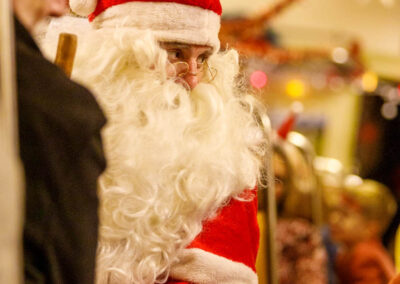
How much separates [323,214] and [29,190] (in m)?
2.41

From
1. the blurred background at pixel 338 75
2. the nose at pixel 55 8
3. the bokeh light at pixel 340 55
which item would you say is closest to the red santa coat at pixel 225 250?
the nose at pixel 55 8

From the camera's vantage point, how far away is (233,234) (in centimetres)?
96

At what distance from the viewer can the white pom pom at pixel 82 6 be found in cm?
97

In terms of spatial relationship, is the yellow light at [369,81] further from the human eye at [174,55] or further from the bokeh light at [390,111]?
the human eye at [174,55]

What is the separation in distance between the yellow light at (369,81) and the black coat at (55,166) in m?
4.91

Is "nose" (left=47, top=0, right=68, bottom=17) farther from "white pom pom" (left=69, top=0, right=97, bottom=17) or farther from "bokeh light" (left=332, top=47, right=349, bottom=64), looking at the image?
"bokeh light" (left=332, top=47, right=349, bottom=64)

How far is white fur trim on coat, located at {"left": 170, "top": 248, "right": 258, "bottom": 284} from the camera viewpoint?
91cm

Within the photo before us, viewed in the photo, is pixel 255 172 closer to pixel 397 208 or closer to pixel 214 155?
pixel 214 155

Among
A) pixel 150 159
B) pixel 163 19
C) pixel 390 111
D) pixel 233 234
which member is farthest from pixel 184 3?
pixel 390 111

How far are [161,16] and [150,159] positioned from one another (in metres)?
0.25

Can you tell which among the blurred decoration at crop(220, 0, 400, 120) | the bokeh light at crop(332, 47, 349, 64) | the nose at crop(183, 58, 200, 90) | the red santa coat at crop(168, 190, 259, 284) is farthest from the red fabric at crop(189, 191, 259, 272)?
the bokeh light at crop(332, 47, 349, 64)

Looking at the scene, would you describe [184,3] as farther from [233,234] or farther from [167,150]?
[233,234]

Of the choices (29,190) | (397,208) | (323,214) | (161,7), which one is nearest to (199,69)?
(161,7)

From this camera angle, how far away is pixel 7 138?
1.42ft
